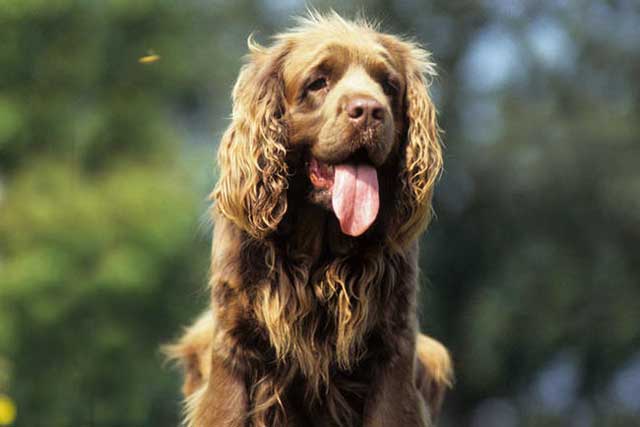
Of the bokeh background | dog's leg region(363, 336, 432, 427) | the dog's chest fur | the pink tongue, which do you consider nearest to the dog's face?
the pink tongue

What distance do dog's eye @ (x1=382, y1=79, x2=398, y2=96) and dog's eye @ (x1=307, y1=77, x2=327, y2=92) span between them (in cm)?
29

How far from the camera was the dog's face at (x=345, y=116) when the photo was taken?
206 inches

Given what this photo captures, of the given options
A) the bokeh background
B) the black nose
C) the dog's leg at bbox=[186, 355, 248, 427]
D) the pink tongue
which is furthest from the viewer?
the bokeh background

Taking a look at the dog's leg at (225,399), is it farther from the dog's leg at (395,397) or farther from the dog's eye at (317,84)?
the dog's eye at (317,84)

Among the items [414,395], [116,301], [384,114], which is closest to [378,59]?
[384,114]

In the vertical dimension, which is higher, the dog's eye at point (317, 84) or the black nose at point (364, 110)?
the dog's eye at point (317, 84)

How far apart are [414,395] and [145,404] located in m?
15.5

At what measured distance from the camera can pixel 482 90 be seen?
23.4m

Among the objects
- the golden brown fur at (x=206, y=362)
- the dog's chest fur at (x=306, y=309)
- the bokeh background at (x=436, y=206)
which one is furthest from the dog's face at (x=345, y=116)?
the bokeh background at (x=436, y=206)

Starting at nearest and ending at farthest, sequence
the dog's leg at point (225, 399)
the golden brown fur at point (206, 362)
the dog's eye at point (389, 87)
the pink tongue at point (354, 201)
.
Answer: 1. the pink tongue at point (354, 201)
2. the dog's eye at point (389, 87)
3. the dog's leg at point (225, 399)
4. the golden brown fur at point (206, 362)

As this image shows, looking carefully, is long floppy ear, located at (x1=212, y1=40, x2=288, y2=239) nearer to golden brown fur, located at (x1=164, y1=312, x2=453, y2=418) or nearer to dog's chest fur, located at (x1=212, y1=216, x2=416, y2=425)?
dog's chest fur, located at (x1=212, y1=216, x2=416, y2=425)

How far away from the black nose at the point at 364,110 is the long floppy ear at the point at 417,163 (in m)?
0.38

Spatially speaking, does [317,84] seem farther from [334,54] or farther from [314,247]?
[314,247]

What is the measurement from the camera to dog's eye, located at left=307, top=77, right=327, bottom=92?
5500 millimetres
